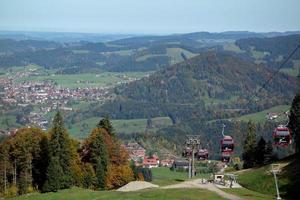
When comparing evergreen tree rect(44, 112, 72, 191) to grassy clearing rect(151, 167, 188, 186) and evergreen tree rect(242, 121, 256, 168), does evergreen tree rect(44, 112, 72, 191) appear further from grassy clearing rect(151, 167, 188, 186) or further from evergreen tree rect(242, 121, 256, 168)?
grassy clearing rect(151, 167, 188, 186)

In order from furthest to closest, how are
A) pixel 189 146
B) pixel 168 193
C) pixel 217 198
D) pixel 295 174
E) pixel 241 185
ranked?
pixel 189 146
pixel 241 185
pixel 295 174
pixel 168 193
pixel 217 198

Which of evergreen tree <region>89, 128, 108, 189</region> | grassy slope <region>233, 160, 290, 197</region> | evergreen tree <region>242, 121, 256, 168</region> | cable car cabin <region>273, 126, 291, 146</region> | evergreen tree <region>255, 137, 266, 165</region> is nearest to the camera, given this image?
cable car cabin <region>273, 126, 291, 146</region>

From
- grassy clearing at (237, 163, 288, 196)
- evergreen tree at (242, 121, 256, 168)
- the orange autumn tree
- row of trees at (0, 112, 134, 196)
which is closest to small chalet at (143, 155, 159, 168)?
evergreen tree at (242, 121, 256, 168)

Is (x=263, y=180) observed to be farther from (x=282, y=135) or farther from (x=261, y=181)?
(x=282, y=135)

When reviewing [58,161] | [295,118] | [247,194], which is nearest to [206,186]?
[247,194]

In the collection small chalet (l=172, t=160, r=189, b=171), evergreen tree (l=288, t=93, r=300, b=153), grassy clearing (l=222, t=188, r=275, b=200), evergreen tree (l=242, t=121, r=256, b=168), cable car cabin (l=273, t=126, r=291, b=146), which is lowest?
small chalet (l=172, t=160, r=189, b=171)

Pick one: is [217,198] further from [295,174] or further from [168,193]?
[295,174]

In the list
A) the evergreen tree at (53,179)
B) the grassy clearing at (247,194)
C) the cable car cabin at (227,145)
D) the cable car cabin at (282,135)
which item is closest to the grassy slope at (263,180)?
the grassy clearing at (247,194)

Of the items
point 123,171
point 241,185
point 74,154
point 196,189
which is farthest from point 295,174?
point 74,154
